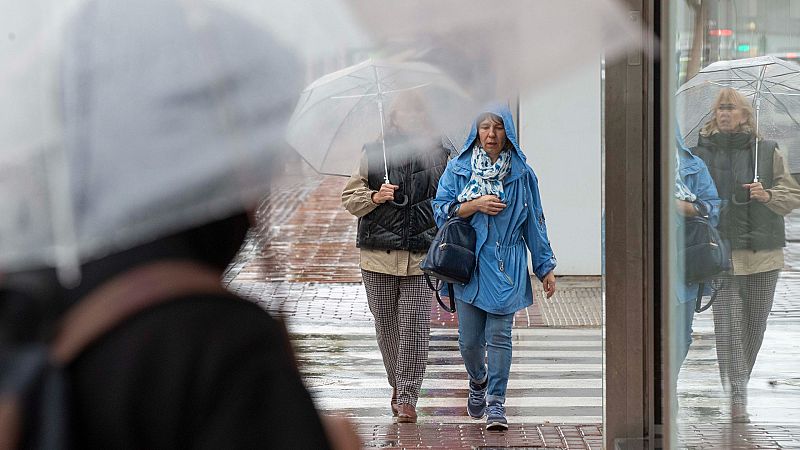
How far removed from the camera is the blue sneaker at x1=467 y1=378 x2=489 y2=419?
7852 millimetres

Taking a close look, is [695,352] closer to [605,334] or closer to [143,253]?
[605,334]

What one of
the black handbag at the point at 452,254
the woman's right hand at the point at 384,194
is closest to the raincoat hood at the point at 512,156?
the black handbag at the point at 452,254

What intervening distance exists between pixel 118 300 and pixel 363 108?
121cm

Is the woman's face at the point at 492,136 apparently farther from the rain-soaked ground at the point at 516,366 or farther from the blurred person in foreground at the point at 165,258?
the blurred person in foreground at the point at 165,258

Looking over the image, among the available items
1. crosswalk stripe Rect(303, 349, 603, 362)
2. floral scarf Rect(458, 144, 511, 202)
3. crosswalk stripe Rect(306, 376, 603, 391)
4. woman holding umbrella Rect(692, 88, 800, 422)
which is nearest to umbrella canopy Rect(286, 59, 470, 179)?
woman holding umbrella Rect(692, 88, 800, 422)

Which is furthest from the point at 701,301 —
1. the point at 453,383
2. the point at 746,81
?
the point at 453,383

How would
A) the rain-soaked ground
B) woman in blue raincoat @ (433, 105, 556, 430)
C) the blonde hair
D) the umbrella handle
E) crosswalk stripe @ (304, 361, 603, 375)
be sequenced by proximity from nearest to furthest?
the rain-soaked ground
the blonde hair
woman in blue raincoat @ (433, 105, 556, 430)
the umbrella handle
crosswalk stripe @ (304, 361, 603, 375)

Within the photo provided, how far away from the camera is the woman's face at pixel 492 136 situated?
290 inches

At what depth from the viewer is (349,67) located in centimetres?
187

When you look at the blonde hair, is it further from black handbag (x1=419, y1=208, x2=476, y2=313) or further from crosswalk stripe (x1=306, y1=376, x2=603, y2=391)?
crosswalk stripe (x1=306, y1=376, x2=603, y2=391)

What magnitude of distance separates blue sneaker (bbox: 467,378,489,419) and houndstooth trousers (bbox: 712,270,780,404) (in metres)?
3.45

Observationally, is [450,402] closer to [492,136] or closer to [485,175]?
[485,175]

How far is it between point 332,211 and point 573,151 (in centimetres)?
1381

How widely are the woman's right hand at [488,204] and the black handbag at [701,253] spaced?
7.54 feet
